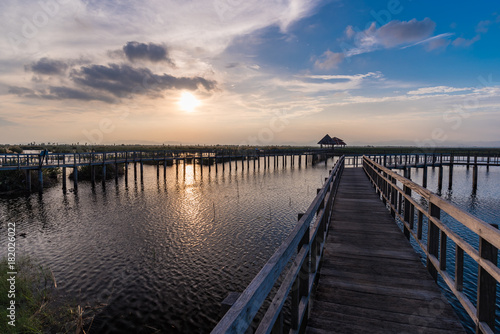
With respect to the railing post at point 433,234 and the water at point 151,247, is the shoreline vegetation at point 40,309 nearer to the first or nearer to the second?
the water at point 151,247

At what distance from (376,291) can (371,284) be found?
0.20 m

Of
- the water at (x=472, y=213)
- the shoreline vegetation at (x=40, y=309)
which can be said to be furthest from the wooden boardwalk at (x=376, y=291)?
the shoreline vegetation at (x=40, y=309)

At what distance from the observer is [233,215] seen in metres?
15.9

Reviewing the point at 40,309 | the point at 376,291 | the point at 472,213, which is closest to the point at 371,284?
the point at 376,291

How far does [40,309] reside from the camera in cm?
681

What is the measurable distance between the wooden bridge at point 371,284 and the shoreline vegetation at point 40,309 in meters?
5.10

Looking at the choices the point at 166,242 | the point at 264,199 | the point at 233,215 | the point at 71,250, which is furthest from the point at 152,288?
the point at 264,199

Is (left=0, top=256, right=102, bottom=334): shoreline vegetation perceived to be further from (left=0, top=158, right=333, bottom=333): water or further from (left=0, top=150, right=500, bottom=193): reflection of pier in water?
(left=0, top=150, right=500, bottom=193): reflection of pier in water

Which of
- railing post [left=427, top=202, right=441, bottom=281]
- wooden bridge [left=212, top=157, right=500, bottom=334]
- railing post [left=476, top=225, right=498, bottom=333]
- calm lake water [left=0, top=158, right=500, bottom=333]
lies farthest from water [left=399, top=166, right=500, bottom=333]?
railing post [left=476, top=225, right=498, bottom=333]

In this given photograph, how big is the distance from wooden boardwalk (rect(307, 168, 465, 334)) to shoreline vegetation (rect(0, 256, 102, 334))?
19.2ft

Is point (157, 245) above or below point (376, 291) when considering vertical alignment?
below

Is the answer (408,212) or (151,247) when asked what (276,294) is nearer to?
(408,212)

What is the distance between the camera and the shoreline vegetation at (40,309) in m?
6.14

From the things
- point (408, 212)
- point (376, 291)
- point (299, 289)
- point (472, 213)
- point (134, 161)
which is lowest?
point (472, 213)
